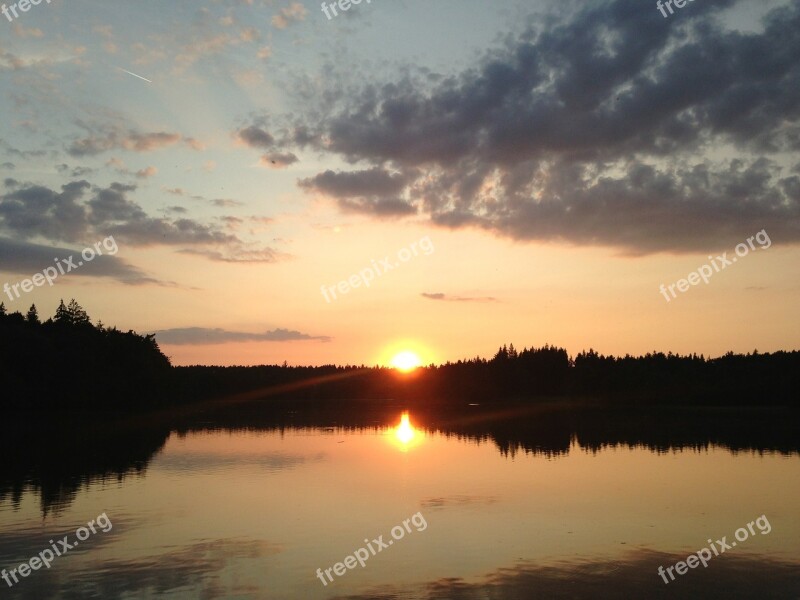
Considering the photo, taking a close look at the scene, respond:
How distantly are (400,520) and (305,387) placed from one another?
177 m

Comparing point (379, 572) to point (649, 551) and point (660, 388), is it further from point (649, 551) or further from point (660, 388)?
point (660, 388)

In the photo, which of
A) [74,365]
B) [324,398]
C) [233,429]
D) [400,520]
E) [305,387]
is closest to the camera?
[400,520]

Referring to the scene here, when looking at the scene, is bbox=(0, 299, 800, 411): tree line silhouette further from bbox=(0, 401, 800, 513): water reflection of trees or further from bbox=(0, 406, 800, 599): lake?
bbox=(0, 406, 800, 599): lake

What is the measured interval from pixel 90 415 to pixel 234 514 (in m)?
77.9

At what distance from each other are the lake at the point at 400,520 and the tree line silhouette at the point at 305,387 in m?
42.6

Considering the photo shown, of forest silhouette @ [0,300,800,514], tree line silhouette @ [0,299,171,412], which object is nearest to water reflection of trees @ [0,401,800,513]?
forest silhouette @ [0,300,800,514]

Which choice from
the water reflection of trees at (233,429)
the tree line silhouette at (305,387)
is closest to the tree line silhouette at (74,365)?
the tree line silhouette at (305,387)

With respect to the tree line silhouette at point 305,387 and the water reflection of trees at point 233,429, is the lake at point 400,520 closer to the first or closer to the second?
the water reflection of trees at point 233,429

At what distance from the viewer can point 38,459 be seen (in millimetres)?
43531

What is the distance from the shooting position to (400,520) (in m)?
25.8

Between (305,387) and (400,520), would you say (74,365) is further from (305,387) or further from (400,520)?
(305,387)

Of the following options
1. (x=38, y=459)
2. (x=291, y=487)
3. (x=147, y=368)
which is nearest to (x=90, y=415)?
(x=147, y=368)

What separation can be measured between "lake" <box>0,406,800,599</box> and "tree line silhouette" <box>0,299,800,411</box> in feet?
140

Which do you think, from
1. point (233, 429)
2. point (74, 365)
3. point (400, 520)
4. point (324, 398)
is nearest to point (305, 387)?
point (324, 398)
